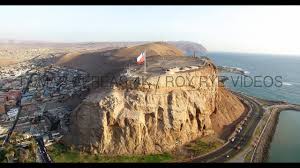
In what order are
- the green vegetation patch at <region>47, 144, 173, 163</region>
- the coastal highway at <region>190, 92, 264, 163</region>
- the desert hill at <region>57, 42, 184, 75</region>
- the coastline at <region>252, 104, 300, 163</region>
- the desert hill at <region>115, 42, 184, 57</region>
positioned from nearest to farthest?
1. the green vegetation patch at <region>47, 144, 173, 163</region>
2. the coastal highway at <region>190, 92, 264, 163</region>
3. the coastline at <region>252, 104, 300, 163</region>
4. the desert hill at <region>57, 42, 184, 75</region>
5. the desert hill at <region>115, 42, 184, 57</region>

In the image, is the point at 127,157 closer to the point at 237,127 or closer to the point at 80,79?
the point at 237,127

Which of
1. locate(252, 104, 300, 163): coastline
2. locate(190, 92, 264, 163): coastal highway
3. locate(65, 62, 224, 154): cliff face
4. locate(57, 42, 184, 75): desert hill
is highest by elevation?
locate(57, 42, 184, 75): desert hill

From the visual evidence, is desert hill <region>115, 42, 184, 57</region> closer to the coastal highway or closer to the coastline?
the coastline

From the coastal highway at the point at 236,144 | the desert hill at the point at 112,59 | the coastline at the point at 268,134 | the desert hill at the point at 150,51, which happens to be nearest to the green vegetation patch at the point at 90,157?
the coastal highway at the point at 236,144

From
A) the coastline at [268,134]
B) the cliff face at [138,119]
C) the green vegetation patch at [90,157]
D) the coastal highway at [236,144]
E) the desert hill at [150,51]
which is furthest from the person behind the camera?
the desert hill at [150,51]

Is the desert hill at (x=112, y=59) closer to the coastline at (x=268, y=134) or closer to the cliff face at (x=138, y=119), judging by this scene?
the coastline at (x=268, y=134)

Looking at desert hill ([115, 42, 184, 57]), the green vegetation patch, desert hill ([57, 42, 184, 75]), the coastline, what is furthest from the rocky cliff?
desert hill ([115, 42, 184, 57])
